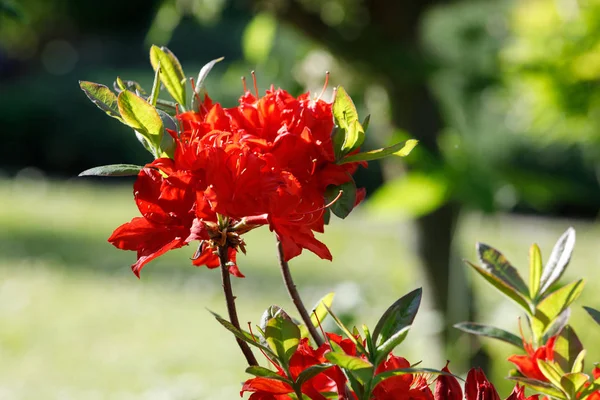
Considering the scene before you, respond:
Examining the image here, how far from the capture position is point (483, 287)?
4.78m

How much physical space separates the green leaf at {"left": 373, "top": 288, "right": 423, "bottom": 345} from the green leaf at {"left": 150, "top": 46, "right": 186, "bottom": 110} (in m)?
0.25

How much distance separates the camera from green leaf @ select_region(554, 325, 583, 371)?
0.81 meters

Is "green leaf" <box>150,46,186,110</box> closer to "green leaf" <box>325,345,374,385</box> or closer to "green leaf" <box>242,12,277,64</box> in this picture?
"green leaf" <box>325,345,374,385</box>

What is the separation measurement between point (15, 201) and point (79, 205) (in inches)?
20.5

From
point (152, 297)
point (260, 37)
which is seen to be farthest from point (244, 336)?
point (152, 297)

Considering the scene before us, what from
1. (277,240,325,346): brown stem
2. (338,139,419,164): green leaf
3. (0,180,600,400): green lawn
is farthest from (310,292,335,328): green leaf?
(0,180,600,400): green lawn

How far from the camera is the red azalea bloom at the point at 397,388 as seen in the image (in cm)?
70

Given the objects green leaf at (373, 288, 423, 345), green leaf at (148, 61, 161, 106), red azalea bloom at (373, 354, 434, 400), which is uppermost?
green leaf at (148, 61, 161, 106)

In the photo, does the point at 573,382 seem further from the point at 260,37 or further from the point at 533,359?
the point at 260,37

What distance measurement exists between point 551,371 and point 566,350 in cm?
10

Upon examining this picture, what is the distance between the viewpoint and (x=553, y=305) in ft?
2.67

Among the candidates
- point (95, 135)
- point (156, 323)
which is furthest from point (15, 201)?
point (156, 323)

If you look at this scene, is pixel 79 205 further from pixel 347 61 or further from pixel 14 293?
pixel 347 61

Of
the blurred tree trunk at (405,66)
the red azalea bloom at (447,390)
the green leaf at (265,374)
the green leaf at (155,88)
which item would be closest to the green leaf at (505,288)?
the red azalea bloom at (447,390)
